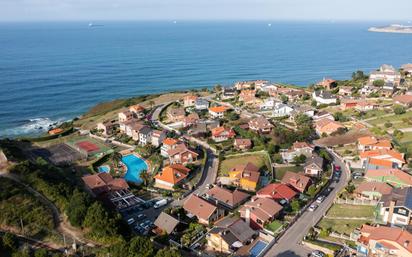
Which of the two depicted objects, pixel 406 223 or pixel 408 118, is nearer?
pixel 406 223

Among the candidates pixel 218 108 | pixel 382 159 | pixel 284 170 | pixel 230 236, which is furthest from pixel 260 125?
pixel 230 236

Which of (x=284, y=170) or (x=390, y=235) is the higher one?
(x=390, y=235)

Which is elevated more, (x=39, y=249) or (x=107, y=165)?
(x=39, y=249)

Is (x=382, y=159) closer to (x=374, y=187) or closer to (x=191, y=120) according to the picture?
(x=374, y=187)

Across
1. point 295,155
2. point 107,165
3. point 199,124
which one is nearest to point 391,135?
point 295,155

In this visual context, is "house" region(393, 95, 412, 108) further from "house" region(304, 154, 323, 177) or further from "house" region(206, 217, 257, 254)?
"house" region(206, 217, 257, 254)

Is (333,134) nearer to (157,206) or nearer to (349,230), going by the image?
(349,230)

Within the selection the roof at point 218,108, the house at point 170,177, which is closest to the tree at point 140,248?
the house at point 170,177
